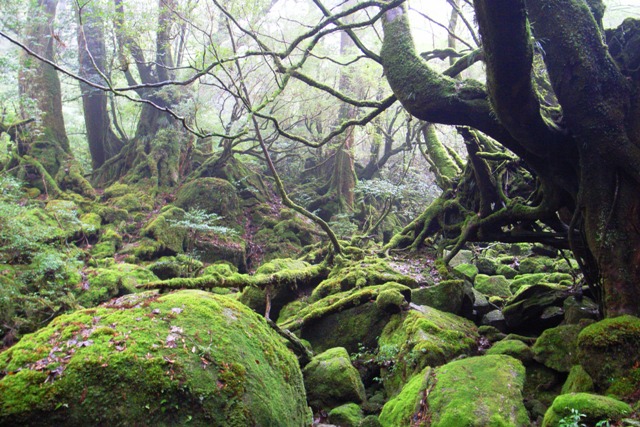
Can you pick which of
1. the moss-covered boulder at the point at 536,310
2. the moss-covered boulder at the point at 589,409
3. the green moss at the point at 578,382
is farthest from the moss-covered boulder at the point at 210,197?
the moss-covered boulder at the point at 589,409

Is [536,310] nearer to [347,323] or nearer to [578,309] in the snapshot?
[578,309]

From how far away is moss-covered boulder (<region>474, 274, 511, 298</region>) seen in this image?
28.8ft

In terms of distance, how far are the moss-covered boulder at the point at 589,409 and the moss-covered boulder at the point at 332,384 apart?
232cm

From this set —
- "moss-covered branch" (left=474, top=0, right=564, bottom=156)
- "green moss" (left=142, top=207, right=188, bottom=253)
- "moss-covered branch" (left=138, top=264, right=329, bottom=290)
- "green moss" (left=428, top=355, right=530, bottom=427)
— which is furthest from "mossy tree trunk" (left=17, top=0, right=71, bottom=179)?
"green moss" (left=428, top=355, right=530, bottom=427)

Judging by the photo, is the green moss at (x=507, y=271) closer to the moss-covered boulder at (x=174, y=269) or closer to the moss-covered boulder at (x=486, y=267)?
the moss-covered boulder at (x=486, y=267)

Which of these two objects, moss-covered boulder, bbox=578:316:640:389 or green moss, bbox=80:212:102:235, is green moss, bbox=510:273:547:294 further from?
green moss, bbox=80:212:102:235

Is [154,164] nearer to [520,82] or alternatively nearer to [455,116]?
[455,116]

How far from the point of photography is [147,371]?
10.1 feet

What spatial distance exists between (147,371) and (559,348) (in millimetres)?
4527

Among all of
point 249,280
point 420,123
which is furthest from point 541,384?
point 420,123

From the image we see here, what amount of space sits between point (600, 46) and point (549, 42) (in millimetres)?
603

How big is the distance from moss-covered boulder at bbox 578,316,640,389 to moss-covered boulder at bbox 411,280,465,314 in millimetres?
2905

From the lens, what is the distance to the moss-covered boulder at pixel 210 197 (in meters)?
13.7

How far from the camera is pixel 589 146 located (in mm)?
4723
